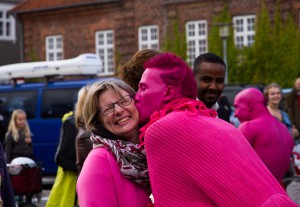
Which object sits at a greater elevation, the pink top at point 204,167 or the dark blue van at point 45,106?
the pink top at point 204,167

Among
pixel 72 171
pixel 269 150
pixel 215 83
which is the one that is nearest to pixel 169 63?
pixel 215 83

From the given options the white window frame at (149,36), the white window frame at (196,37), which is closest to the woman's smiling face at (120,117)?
the white window frame at (196,37)

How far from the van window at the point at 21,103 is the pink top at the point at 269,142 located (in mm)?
11797

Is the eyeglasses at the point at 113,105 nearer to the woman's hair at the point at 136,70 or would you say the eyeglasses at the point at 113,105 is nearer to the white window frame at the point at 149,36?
→ the woman's hair at the point at 136,70

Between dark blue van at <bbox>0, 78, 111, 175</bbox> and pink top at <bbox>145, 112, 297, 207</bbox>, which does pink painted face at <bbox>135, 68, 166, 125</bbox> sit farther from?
dark blue van at <bbox>0, 78, 111, 175</bbox>

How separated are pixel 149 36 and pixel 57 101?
69.5ft

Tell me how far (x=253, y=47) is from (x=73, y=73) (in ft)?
46.6

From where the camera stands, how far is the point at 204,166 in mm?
3164

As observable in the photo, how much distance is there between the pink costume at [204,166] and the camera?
123 inches

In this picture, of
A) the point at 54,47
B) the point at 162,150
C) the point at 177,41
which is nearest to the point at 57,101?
the point at 162,150

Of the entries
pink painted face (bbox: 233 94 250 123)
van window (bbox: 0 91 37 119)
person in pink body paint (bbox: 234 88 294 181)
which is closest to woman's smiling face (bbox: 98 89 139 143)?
person in pink body paint (bbox: 234 88 294 181)

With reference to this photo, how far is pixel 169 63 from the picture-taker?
3.69 m

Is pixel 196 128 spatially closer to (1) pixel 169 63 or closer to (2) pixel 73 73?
(1) pixel 169 63

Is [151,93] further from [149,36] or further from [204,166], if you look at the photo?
[149,36]
